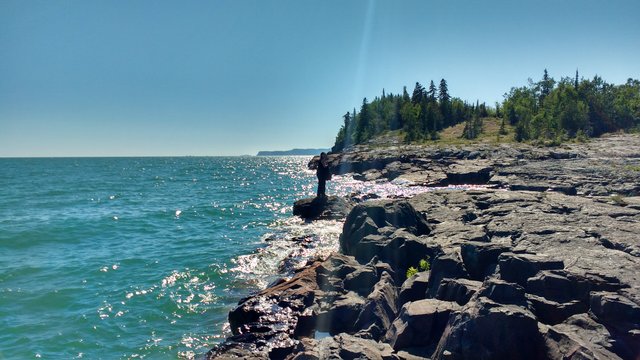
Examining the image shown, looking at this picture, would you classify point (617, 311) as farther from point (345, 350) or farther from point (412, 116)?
point (412, 116)

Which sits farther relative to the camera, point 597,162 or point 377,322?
point 597,162

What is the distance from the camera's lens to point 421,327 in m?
9.38

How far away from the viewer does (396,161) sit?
75812 mm

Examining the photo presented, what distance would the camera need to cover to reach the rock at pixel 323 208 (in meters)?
36.4

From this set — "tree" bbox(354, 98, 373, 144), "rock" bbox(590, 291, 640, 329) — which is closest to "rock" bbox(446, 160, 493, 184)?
"rock" bbox(590, 291, 640, 329)

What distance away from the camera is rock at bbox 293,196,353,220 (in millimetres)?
36356

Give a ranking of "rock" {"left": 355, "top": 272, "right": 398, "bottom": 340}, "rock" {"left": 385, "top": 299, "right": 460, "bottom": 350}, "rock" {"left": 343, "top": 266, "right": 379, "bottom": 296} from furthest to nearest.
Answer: "rock" {"left": 343, "top": 266, "right": 379, "bottom": 296} < "rock" {"left": 355, "top": 272, "right": 398, "bottom": 340} < "rock" {"left": 385, "top": 299, "right": 460, "bottom": 350}

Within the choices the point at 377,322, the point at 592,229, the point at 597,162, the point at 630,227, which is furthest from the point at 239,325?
the point at 597,162

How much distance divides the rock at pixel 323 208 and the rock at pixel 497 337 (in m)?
27.5

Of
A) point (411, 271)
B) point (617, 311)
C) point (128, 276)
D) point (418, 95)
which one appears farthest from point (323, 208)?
point (418, 95)

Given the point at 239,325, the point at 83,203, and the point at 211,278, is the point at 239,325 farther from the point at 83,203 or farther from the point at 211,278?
the point at 83,203

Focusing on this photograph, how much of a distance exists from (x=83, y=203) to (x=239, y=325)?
164 ft

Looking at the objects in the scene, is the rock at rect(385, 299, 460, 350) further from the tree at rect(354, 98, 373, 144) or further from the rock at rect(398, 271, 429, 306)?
the tree at rect(354, 98, 373, 144)

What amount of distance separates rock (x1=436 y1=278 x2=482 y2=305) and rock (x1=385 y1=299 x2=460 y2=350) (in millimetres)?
541
